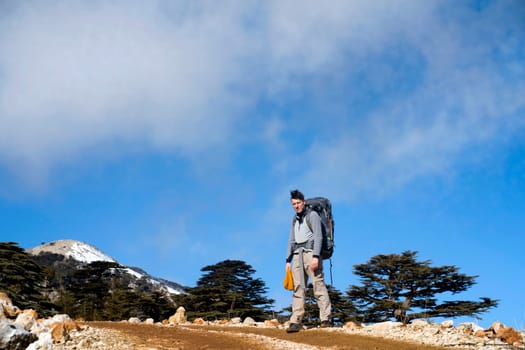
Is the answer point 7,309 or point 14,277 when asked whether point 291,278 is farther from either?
point 14,277

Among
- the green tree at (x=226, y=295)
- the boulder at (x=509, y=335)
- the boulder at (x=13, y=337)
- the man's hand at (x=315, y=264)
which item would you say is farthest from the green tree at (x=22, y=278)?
the boulder at (x=509, y=335)

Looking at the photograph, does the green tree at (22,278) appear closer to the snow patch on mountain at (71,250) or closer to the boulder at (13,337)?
the boulder at (13,337)

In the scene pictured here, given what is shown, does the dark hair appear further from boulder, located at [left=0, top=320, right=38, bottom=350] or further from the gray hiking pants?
boulder, located at [left=0, top=320, right=38, bottom=350]

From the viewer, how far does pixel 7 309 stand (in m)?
9.55

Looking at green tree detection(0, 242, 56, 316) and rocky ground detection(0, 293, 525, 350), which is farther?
green tree detection(0, 242, 56, 316)

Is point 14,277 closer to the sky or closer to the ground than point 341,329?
closer to the sky

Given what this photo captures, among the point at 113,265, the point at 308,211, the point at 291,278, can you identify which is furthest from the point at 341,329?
the point at 113,265

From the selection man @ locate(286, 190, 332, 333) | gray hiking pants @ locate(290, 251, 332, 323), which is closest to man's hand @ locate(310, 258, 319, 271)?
man @ locate(286, 190, 332, 333)

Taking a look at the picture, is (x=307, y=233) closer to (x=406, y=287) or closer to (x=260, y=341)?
(x=260, y=341)

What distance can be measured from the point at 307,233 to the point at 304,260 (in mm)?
494

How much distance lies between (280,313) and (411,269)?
7548mm

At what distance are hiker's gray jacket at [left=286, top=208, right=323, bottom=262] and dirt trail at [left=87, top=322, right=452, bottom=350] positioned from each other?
143 centimetres

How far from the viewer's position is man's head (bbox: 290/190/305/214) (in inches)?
385

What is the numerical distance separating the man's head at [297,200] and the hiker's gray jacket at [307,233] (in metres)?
0.18
